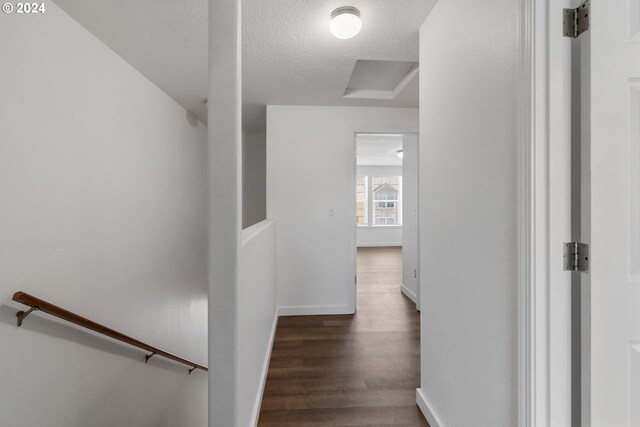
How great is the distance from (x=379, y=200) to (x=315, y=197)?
234 inches

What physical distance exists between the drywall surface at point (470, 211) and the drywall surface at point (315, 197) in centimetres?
169

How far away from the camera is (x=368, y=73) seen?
296cm

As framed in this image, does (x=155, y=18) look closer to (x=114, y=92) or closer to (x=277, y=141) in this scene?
(x=114, y=92)

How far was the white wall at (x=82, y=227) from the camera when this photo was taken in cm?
156

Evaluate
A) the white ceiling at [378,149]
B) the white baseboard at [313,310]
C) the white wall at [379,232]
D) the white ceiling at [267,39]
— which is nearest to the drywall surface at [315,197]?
the white baseboard at [313,310]

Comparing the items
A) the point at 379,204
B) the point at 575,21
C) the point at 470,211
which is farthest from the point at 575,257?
the point at 379,204

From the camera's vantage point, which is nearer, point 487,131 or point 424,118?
point 487,131

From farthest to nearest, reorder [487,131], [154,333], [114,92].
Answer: [154,333] < [114,92] < [487,131]

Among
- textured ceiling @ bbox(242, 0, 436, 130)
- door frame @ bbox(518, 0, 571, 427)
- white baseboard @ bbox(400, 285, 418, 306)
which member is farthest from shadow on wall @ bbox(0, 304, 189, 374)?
white baseboard @ bbox(400, 285, 418, 306)

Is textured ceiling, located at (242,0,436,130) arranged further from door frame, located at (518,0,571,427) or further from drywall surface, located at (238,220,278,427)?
drywall surface, located at (238,220,278,427)

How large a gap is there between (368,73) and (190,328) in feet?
11.5

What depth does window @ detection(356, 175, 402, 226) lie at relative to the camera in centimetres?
912

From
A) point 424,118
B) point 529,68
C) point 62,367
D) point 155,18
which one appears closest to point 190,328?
point 62,367

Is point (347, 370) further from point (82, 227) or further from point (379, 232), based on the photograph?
point (379, 232)
